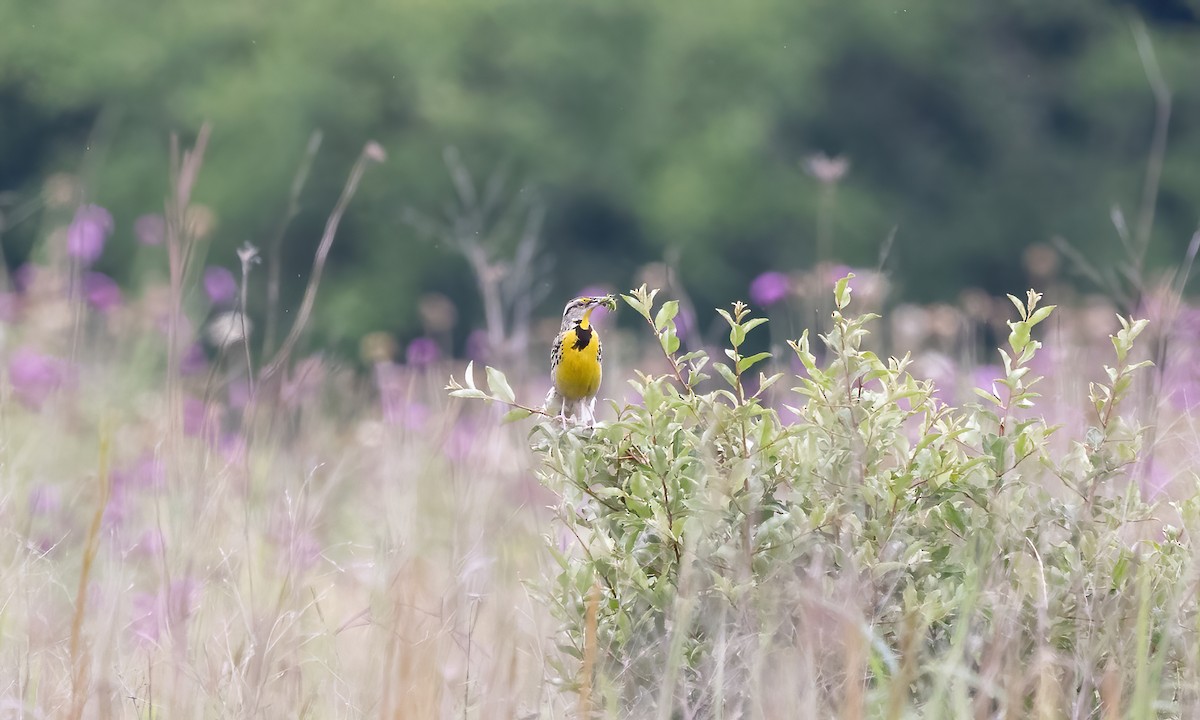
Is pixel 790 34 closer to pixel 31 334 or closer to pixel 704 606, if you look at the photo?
pixel 31 334

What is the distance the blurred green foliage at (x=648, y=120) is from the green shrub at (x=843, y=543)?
49.8 feet

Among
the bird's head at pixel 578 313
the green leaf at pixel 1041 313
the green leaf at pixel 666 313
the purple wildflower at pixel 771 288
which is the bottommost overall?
the green leaf at pixel 666 313

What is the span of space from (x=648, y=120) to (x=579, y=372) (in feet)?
51.7

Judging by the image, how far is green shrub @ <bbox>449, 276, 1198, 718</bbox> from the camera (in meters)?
2.05

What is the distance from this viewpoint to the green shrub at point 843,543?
2051 mm

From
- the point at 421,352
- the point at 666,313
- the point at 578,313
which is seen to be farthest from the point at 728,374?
the point at 421,352

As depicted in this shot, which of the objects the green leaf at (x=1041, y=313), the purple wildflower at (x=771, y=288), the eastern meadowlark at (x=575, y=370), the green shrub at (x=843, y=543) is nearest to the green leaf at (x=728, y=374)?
the green shrub at (x=843, y=543)

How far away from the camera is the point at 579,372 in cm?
316

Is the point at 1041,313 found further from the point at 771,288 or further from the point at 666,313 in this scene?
the point at 771,288

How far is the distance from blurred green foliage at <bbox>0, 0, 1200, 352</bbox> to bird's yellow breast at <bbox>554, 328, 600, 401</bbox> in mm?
14193

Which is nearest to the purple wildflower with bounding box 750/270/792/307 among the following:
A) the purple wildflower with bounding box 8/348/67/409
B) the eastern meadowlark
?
the eastern meadowlark

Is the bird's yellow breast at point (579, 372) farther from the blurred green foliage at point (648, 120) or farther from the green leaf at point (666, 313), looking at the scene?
the blurred green foliage at point (648, 120)

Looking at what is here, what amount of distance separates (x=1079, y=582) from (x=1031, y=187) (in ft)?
57.0

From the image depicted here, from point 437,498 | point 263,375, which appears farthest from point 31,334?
point 263,375
